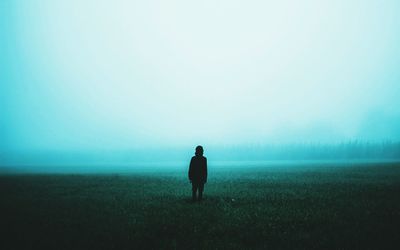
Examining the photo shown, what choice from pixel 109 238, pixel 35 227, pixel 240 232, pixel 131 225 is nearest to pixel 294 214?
pixel 240 232

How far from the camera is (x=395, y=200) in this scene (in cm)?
1902

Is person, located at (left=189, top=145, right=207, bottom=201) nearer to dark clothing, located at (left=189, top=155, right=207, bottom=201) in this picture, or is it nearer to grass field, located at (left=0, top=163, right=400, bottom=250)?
dark clothing, located at (left=189, top=155, right=207, bottom=201)

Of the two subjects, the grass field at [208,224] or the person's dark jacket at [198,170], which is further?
the person's dark jacket at [198,170]

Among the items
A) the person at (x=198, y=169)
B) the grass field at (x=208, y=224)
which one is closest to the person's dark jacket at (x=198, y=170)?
the person at (x=198, y=169)

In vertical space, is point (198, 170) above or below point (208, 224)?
above

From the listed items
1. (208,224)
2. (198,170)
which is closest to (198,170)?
(198,170)

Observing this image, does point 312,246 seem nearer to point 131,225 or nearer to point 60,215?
point 131,225

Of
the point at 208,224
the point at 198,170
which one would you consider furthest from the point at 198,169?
the point at 208,224

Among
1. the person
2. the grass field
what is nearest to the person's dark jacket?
the person

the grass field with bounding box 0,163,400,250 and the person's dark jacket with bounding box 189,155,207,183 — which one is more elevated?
the person's dark jacket with bounding box 189,155,207,183

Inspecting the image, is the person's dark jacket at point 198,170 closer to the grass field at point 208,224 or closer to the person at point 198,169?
the person at point 198,169

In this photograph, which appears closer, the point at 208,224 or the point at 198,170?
the point at 208,224

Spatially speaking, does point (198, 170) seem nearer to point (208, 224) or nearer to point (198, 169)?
point (198, 169)

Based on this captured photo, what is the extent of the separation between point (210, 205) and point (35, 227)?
950 centimetres
